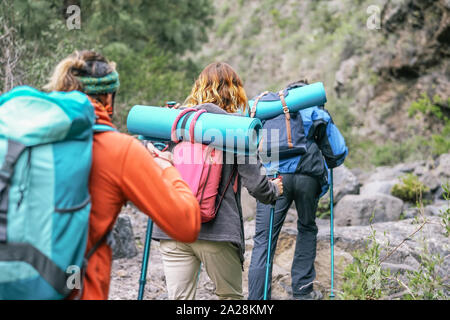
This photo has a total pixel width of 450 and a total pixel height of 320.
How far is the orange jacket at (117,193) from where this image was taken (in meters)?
1.76

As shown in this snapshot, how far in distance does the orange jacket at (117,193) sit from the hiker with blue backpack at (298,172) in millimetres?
2537

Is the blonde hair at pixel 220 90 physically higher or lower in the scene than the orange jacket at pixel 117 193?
higher

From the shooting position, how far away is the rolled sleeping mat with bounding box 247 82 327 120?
3971 millimetres

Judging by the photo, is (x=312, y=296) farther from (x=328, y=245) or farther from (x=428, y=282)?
(x=428, y=282)

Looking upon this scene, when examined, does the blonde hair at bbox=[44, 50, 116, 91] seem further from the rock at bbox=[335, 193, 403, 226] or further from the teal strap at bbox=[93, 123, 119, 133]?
the rock at bbox=[335, 193, 403, 226]

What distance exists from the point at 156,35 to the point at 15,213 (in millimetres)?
11987

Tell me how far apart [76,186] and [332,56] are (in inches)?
734

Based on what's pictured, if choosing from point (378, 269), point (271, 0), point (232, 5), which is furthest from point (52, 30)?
point (232, 5)

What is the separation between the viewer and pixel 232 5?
29.1 m

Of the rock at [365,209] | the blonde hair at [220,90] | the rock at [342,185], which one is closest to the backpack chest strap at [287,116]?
the blonde hair at [220,90]

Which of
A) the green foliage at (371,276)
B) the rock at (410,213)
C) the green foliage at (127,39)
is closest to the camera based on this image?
the green foliage at (371,276)

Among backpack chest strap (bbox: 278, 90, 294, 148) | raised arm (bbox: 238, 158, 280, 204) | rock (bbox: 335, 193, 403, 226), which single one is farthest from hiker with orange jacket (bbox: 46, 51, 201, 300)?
rock (bbox: 335, 193, 403, 226)

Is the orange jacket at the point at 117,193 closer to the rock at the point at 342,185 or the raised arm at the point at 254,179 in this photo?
the raised arm at the point at 254,179
